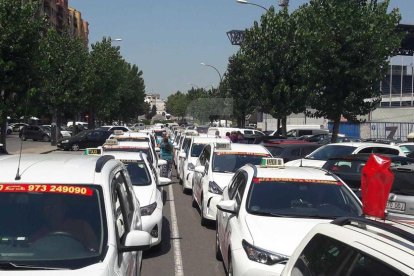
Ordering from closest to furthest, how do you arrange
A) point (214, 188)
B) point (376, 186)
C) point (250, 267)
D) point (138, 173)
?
1. point (376, 186)
2. point (250, 267)
3. point (138, 173)
4. point (214, 188)

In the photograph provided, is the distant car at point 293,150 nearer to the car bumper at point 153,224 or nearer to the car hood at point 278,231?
A: the car bumper at point 153,224

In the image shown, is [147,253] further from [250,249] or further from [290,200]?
[250,249]

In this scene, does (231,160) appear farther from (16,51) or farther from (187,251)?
(16,51)

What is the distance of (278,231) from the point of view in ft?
20.5

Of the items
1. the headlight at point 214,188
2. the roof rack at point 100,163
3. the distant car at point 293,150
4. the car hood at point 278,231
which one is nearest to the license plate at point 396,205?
the car hood at point 278,231

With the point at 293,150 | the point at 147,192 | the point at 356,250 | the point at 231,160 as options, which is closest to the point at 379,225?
the point at 356,250

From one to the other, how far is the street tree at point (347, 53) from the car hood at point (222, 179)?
1457 centimetres

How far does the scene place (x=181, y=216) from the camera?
1317cm

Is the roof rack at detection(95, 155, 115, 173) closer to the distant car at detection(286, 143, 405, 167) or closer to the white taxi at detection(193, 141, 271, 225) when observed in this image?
the white taxi at detection(193, 141, 271, 225)

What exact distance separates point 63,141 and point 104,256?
4015 centimetres

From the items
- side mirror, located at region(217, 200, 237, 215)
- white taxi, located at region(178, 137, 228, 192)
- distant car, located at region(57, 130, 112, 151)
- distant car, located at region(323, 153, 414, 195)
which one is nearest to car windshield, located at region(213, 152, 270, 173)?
distant car, located at region(323, 153, 414, 195)

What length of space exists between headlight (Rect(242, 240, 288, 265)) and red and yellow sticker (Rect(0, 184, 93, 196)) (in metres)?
2.08

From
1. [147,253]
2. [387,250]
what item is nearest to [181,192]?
[147,253]

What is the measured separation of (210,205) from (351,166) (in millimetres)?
3479
